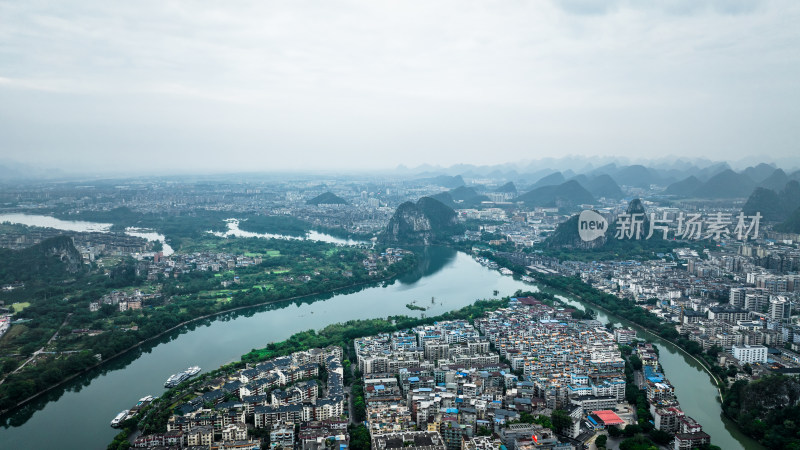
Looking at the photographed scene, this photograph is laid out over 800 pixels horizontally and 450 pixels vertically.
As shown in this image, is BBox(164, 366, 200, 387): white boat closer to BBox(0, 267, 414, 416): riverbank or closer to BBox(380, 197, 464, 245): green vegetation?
BBox(0, 267, 414, 416): riverbank

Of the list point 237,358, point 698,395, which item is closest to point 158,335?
point 237,358

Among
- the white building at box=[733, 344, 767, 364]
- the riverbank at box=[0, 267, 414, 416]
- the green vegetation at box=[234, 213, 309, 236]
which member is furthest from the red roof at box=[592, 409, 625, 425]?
the green vegetation at box=[234, 213, 309, 236]

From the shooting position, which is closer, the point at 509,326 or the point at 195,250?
the point at 509,326

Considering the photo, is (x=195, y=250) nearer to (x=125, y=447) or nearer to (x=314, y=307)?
(x=314, y=307)

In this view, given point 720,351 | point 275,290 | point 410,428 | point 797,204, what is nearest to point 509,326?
point 720,351

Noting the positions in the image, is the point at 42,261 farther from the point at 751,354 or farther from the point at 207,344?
the point at 751,354
